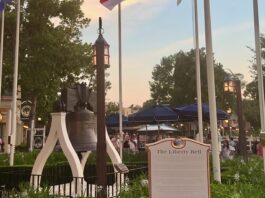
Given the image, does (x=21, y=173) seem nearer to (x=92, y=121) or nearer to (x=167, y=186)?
(x=92, y=121)

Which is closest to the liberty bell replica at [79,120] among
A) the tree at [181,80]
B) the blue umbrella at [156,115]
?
the blue umbrella at [156,115]

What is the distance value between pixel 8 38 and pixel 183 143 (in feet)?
84.3

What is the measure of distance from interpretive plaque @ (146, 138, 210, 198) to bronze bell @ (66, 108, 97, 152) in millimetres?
5022

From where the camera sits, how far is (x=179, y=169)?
6.31m

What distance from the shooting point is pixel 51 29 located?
30391mm

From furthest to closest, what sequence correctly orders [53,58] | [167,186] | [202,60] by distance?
1. [202,60]
2. [53,58]
3. [167,186]

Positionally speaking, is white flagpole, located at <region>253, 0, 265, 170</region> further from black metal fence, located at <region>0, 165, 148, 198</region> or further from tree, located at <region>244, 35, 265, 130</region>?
tree, located at <region>244, 35, 265, 130</region>

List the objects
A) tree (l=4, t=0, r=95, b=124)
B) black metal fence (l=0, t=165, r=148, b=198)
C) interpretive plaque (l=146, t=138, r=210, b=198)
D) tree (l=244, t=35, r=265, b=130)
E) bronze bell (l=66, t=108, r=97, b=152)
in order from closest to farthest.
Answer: interpretive plaque (l=146, t=138, r=210, b=198) < black metal fence (l=0, t=165, r=148, b=198) < bronze bell (l=66, t=108, r=97, b=152) < tree (l=4, t=0, r=95, b=124) < tree (l=244, t=35, r=265, b=130)

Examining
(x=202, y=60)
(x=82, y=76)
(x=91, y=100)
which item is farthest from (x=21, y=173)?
(x=202, y=60)

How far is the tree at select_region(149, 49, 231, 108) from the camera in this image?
63500 millimetres

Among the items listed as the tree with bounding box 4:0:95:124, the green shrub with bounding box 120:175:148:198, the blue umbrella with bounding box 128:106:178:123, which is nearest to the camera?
the green shrub with bounding box 120:175:148:198

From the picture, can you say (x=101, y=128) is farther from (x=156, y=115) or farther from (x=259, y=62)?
(x=156, y=115)

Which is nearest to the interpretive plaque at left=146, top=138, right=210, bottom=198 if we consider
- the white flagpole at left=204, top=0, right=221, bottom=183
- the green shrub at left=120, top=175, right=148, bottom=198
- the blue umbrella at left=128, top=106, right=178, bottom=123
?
the green shrub at left=120, top=175, right=148, bottom=198

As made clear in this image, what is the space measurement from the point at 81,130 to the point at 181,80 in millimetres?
57781
